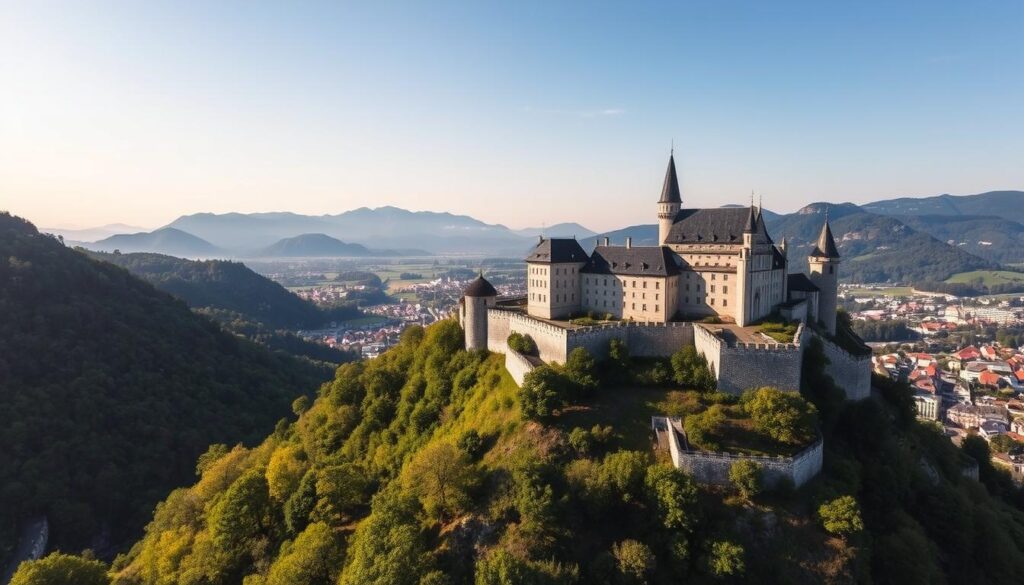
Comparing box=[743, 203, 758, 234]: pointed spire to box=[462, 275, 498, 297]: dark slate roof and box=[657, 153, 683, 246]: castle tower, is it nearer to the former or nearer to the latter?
box=[657, 153, 683, 246]: castle tower

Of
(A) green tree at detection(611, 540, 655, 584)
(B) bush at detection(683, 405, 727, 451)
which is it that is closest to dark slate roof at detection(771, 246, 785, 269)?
(B) bush at detection(683, 405, 727, 451)

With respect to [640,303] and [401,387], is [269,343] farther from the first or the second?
[640,303]

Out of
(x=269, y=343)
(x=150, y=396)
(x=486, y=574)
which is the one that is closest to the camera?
(x=486, y=574)

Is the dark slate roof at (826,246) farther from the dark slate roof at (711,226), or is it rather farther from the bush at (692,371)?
the bush at (692,371)

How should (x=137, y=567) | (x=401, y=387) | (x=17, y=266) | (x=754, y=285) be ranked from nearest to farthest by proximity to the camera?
1. (x=137, y=567)
2. (x=754, y=285)
3. (x=401, y=387)
4. (x=17, y=266)

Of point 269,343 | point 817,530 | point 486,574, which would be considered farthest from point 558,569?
point 269,343

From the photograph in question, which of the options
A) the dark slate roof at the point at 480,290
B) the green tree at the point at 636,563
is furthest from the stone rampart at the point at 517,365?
the green tree at the point at 636,563
